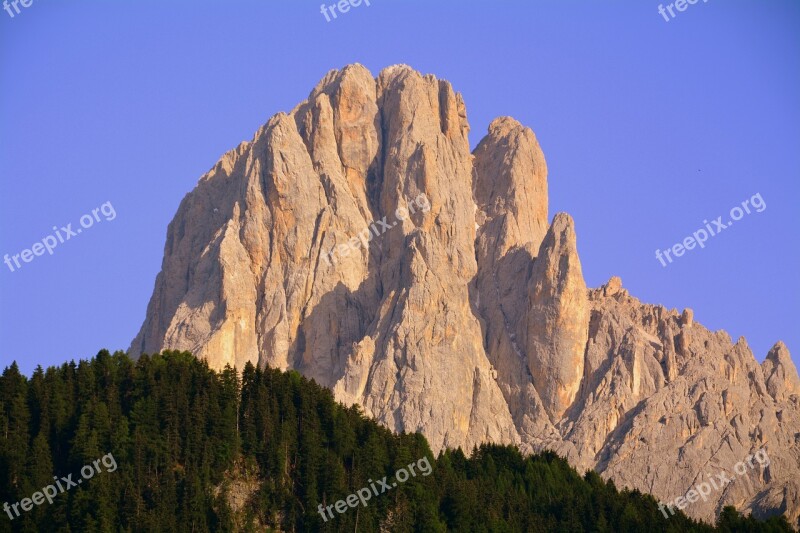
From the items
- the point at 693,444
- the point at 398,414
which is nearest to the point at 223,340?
the point at 398,414

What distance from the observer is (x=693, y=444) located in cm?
19675

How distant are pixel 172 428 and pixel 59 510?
36.1 feet

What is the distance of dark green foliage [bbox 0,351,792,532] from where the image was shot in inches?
5763
